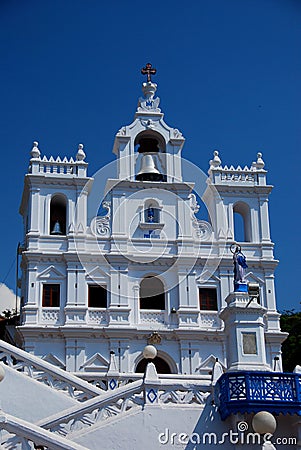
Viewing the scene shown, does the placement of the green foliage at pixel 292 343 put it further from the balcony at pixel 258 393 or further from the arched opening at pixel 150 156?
the balcony at pixel 258 393

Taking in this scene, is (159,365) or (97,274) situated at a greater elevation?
(97,274)

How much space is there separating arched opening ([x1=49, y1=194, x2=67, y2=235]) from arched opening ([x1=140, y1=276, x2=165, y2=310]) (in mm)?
4824

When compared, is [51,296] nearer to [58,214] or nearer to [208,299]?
[58,214]

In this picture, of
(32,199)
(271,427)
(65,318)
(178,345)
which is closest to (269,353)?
(178,345)

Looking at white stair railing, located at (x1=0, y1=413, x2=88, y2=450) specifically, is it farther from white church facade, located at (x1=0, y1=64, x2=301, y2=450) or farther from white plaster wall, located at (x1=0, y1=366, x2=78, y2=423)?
white church facade, located at (x1=0, y1=64, x2=301, y2=450)

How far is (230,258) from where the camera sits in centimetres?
3838

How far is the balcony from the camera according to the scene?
1911 centimetres

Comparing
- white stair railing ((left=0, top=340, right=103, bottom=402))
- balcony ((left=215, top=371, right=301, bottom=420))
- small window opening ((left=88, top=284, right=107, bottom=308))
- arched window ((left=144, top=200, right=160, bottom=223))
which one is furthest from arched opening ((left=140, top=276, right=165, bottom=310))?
balcony ((left=215, top=371, right=301, bottom=420))

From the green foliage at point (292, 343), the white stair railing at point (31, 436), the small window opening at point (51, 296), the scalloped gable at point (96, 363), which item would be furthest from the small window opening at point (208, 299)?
the white stair railing at point (31, 436)

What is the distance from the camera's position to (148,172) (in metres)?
39.3

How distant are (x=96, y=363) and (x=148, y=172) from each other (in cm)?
985

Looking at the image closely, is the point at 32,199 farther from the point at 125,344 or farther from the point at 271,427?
the point at 271,427

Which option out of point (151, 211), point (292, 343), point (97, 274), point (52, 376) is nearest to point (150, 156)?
point (151, 211)

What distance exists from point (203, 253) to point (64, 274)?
22.2 ft
